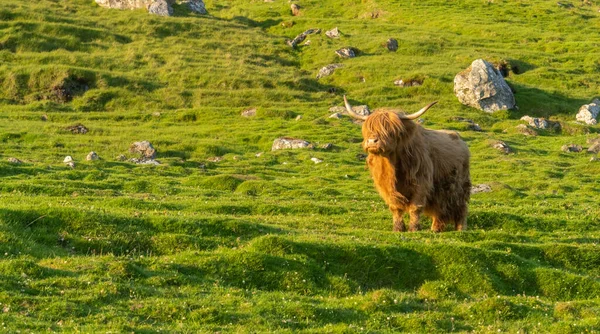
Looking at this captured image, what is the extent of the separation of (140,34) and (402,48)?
26.5m

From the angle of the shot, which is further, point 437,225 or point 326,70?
point 326,70

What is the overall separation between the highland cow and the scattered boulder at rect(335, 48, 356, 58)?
169 feet

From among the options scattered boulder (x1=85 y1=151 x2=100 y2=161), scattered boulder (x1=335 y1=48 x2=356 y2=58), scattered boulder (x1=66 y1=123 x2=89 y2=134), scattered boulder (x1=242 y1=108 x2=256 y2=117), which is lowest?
scattered boulder (x1=242 y1=108 x2=256 y2=117)

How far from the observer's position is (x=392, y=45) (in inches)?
3031

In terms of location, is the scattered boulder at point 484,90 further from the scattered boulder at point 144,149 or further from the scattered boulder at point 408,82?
the scattered boulder at point 144,149

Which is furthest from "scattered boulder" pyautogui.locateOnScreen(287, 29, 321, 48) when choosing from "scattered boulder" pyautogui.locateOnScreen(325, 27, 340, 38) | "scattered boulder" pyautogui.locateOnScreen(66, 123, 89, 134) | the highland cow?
the highland cow

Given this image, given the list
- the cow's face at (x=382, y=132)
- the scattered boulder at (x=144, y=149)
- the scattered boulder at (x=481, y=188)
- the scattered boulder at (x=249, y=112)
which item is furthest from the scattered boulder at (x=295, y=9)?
the cow's face at (x=382, y=132)

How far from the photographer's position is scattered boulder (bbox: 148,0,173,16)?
8050 centimetres

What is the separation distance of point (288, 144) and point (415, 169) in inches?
1037

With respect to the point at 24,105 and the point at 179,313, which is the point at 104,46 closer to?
Result: the point at 24,105

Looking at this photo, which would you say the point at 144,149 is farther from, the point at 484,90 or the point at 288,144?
the point at 484,90

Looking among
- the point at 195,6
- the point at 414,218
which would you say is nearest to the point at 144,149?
the point at 414,218

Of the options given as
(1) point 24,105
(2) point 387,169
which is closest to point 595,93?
(1) point 24,105

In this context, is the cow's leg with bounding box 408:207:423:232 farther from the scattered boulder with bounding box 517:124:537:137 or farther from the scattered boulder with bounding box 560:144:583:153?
the scattered boulder with bounding box 517:124:537:137
